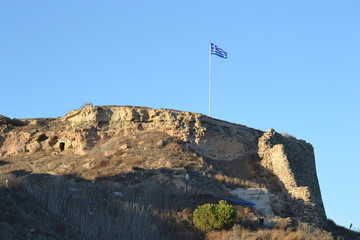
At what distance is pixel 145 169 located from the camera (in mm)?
28391

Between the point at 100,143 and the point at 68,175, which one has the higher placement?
the point at 100,143

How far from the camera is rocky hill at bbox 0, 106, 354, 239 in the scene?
68.4 feet

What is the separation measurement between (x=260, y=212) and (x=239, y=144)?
29.9 feet

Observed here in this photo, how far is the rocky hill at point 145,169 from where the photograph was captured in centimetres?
2084

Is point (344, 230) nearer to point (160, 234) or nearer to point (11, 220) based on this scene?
point (160, 234)

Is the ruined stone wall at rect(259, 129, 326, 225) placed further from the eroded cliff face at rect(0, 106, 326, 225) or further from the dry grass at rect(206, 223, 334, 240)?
the dry grass at rect(206, 223, 334, 240)

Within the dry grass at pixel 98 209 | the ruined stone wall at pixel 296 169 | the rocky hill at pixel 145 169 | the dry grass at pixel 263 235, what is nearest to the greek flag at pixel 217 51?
the rocky hill at pixel 145 169

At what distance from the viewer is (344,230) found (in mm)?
29344

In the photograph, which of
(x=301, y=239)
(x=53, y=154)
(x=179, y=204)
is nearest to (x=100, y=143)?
(x=53, y=154)

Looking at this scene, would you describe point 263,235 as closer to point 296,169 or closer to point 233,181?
point 233,181

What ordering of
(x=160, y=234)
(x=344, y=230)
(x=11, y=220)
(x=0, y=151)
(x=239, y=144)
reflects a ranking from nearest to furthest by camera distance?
1. (x=11, y=220)
2. (x=160, y=234)
3. (x=344, y=230)
4. (x=239, y=144)
5. (x=0, y=151)

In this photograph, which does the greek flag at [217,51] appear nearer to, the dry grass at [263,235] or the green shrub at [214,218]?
the green shrub at [214,218]

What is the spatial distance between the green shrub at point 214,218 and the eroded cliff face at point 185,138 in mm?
7484

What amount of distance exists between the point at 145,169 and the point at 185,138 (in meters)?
4.83
